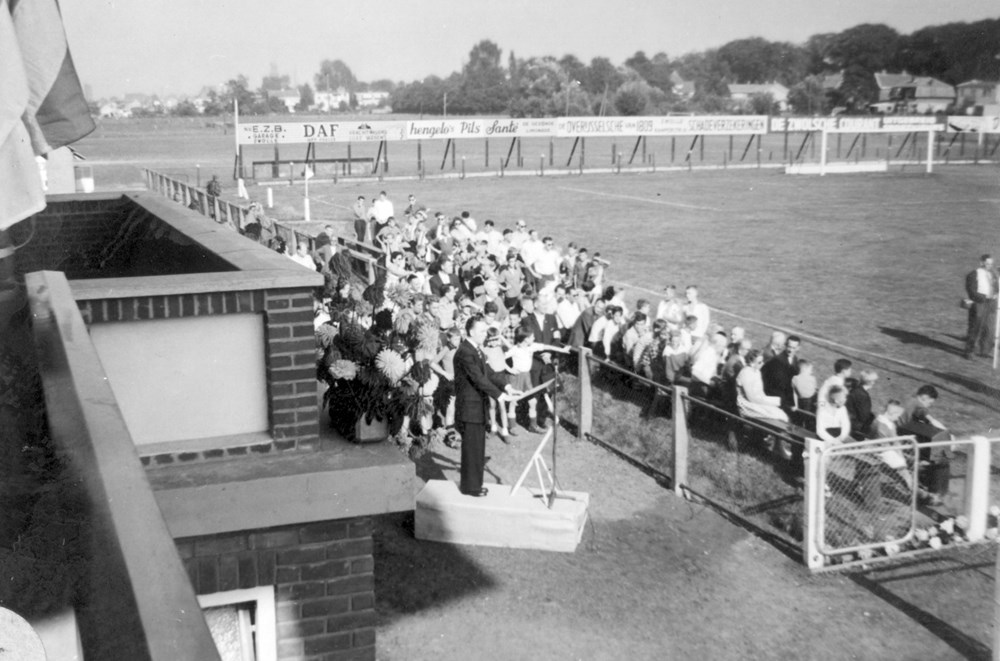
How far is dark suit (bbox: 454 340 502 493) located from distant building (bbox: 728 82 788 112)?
317 feet

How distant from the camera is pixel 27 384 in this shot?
13.3 ft

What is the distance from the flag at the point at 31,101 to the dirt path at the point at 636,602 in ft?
14.4

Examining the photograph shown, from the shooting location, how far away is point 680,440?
404 inches

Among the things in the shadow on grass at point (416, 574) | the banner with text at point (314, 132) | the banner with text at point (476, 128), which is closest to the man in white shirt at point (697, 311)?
the shadow on grass at point (416, 574)

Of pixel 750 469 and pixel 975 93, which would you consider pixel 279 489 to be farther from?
pixel 975 93

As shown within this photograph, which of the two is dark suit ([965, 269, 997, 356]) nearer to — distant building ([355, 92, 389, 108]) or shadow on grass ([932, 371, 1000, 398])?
shadow on grass ([932, 371, 1000, 398])

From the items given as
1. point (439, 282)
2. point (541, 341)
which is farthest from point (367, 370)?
point (439, 282)

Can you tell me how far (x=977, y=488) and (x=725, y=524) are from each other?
7.05ft

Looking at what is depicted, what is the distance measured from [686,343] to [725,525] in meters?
3.45

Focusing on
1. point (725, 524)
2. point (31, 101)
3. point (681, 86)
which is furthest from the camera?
point (681, 86)

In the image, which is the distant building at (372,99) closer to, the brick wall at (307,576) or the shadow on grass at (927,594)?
the shadow on grass at (927,594)

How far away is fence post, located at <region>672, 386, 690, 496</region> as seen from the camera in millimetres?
10273

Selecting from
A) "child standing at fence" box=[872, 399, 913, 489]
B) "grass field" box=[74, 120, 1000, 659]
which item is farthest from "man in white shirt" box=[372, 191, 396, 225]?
"child standing at fence" box=[872, 399, 913, 489]

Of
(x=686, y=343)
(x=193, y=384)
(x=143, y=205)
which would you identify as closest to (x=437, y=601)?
(x=193, y=384)
